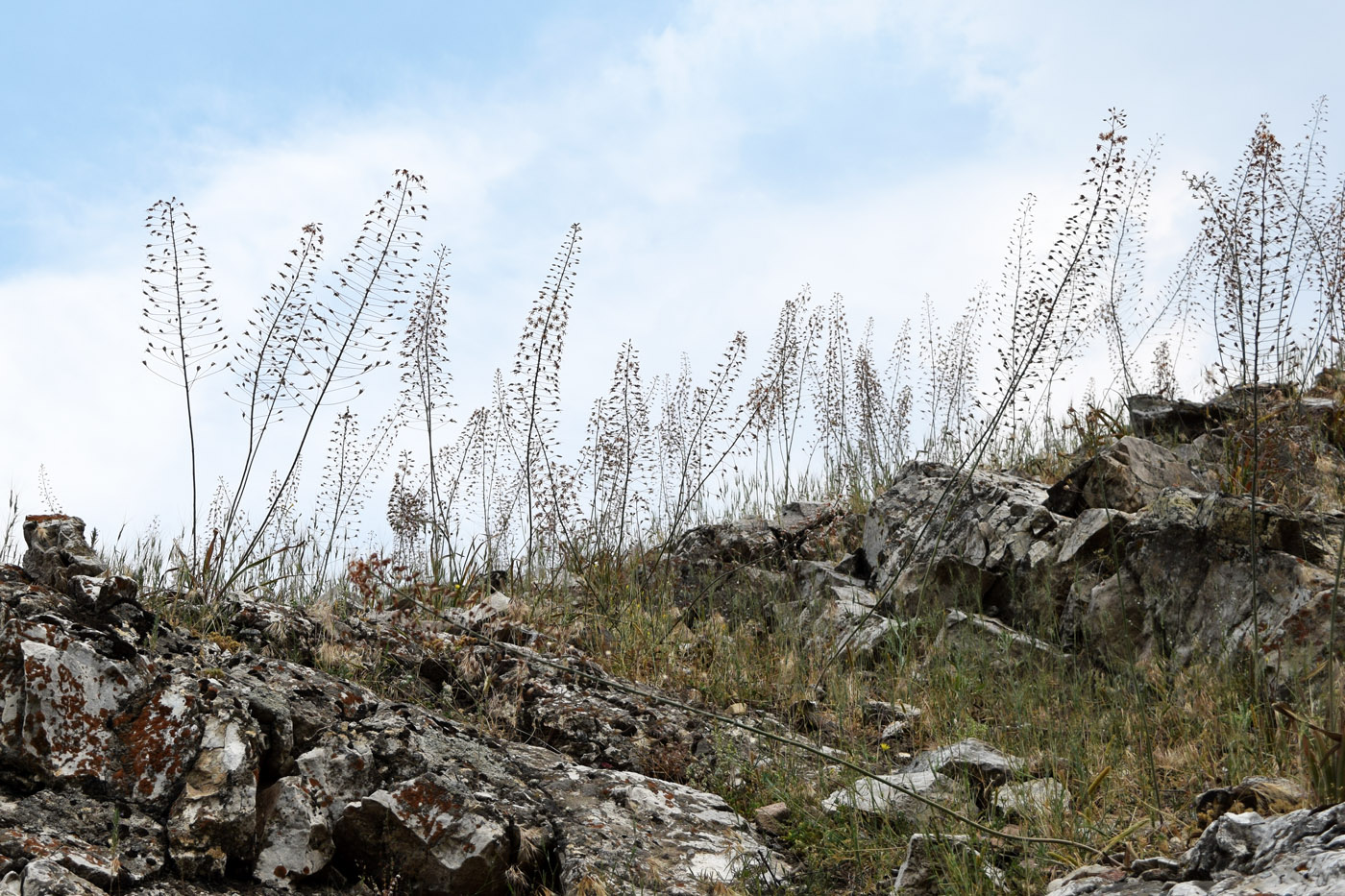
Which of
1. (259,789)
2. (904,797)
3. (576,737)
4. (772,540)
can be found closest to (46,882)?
(259,789)

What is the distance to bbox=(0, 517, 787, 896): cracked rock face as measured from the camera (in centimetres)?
301

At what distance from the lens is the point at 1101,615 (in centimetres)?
529

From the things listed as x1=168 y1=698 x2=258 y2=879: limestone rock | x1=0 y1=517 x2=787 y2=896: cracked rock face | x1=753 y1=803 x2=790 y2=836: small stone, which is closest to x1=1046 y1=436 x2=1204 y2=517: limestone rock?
x1=753 y1=803 x2=790 y2=836: small stone

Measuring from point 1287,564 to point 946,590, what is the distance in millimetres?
1983

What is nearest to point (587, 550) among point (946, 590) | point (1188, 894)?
point (946, 590)

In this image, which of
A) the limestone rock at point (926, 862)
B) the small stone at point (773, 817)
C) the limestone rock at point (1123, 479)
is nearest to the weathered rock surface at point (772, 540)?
the limestone rock at point (1123, 479)

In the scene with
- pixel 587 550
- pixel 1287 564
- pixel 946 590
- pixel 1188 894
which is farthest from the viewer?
pixel 587 550

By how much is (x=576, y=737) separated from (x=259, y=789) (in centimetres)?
145

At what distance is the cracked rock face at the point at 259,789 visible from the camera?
3.01 metres

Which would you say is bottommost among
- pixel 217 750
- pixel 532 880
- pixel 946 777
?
pixel 532 880

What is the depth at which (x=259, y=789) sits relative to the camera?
133 inches

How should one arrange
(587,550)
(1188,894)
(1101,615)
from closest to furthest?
(1188,894) → (1101,615) → (587,550)

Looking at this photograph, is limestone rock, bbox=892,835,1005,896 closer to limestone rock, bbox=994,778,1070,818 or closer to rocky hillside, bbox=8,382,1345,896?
rocky hillside, bbox=8,382,1345,896

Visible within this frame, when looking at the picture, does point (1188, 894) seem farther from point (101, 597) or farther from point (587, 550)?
point (587, 550)
